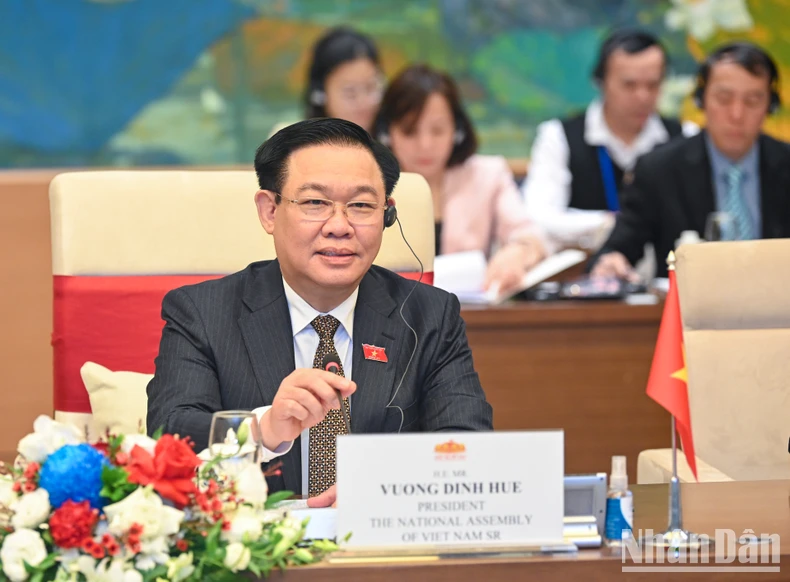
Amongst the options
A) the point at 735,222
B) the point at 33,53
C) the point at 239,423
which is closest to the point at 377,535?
the point at 239,423

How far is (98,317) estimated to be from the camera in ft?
7.51

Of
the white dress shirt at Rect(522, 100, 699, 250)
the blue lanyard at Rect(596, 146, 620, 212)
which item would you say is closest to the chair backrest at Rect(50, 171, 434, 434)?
the white dress shirt at Rect(522, 100, 699, 250)

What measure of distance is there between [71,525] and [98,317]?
1.08 meters

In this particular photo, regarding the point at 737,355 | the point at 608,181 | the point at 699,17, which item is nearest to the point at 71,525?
the point at 737,355

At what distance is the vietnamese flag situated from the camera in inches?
79.4

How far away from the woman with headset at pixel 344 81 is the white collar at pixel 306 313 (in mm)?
2327

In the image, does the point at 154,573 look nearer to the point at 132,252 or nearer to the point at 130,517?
the point at 130,517

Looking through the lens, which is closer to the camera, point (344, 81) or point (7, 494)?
point (7, 494)

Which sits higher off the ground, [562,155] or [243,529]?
[562,155]

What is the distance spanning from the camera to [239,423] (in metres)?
1.42

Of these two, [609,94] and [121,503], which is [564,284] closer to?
[609,94]

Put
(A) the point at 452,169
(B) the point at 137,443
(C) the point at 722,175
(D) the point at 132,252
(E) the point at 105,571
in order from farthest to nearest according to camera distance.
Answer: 1. (C) the point at 722,175
2. (A) the point at 452,169
3. (D) the point at 132,252
4. (B) the point at 137,443
5. (E) the point at 105,571

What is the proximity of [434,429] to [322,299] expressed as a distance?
0.30m

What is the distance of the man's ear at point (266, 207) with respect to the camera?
2.07 metres
